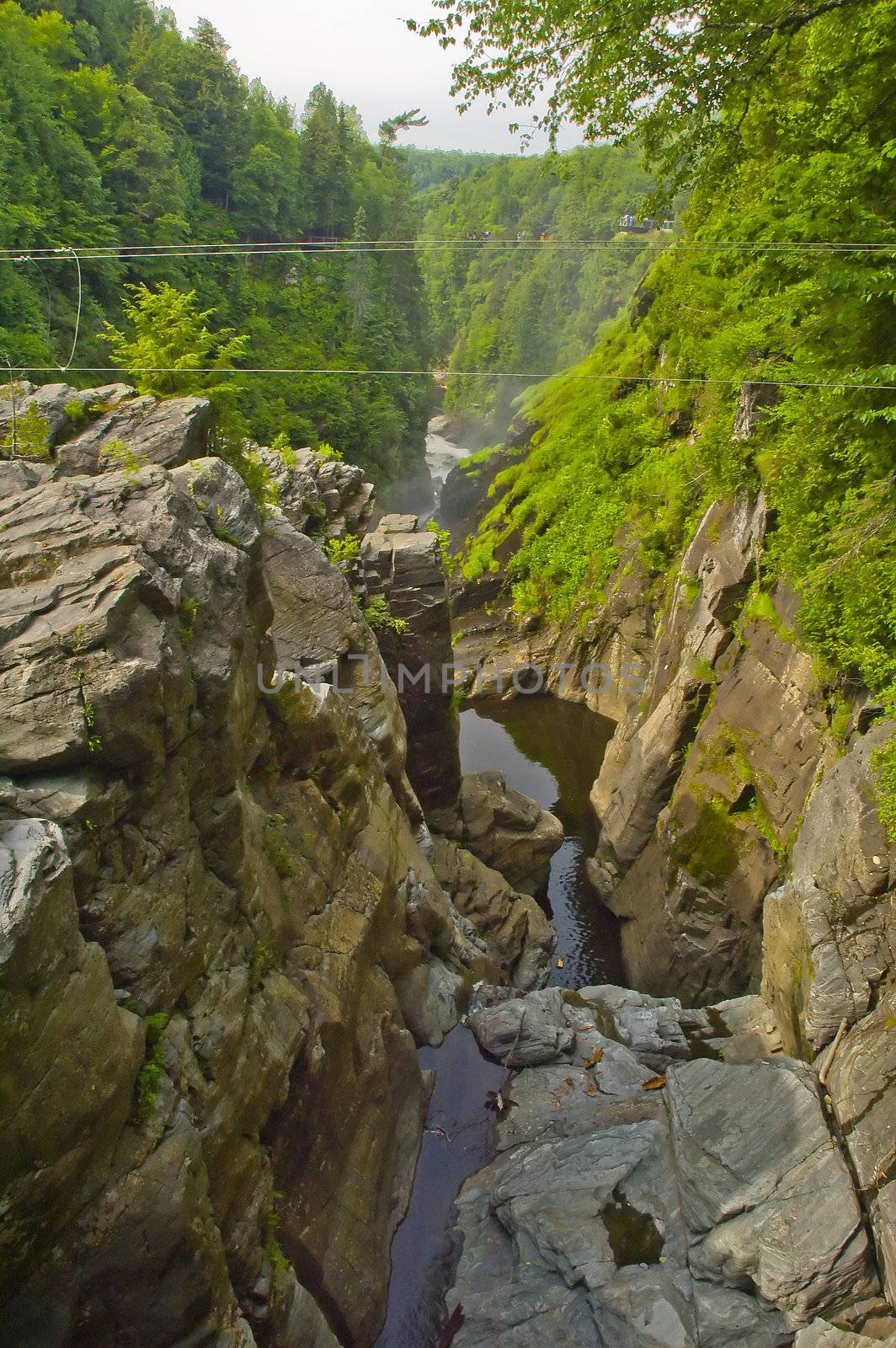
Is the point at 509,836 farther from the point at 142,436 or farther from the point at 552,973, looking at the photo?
the point at 142,436

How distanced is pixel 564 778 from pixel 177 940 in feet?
68.4

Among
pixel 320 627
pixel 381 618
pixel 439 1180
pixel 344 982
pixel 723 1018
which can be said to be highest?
pixel 320 627

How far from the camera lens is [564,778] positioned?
2714 cm

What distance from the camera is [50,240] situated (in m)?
34.9

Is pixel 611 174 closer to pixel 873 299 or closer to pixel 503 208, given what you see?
pixel 503 208

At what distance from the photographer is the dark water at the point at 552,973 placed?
10359 mm

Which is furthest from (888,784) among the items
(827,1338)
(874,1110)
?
(827,1338)

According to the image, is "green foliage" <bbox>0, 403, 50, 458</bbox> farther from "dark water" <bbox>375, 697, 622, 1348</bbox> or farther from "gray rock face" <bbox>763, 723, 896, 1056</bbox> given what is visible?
"gray rock face" <bbox>763, 723, 896, 1056</bbox>

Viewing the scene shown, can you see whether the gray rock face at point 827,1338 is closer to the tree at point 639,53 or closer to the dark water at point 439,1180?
the dark water at point 439,1180

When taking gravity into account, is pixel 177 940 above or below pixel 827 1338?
above

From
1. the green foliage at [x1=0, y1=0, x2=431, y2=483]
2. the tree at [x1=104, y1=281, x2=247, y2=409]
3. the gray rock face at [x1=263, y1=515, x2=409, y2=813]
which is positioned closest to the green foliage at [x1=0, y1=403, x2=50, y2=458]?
A: the tree at [x1=104, y1=281, x2=247, y2=409]

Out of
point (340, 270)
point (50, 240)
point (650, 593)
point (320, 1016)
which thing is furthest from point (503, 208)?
point (320, 1016)

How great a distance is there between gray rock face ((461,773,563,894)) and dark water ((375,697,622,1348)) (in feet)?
4.30

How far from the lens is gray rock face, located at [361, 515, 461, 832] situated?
19188 millimetres
